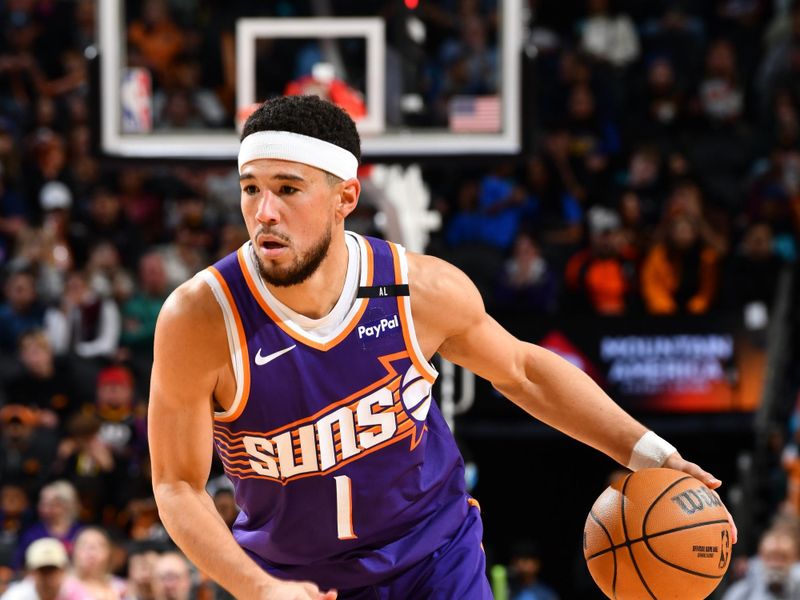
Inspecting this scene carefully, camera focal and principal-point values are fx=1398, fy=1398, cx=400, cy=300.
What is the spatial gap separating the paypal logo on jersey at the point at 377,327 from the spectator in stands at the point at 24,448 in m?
6.31

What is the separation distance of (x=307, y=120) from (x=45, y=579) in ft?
16.8

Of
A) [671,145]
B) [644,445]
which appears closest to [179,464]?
[644,445]

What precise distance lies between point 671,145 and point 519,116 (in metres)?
5.13

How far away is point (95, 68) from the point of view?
859 cm

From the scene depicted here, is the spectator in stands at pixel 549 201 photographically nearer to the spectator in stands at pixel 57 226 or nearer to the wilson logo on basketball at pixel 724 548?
the spectator in stands at pixel 57 226

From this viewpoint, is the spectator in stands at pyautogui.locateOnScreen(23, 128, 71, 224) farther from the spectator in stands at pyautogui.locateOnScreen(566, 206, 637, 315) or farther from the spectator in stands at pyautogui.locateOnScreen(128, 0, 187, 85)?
the spectator in stands at pyautogui.locateOnScreen(566, 206, 637, 315)

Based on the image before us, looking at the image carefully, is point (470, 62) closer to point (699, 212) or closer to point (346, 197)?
point (699, 212)

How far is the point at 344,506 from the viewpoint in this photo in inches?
159

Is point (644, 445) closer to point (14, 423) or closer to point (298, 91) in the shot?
point (298, 91)

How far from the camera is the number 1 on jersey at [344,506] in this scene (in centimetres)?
404

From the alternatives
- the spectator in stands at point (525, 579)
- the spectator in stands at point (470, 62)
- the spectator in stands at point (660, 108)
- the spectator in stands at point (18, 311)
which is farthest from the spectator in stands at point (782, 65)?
the spectator in stands at point (18, 311)

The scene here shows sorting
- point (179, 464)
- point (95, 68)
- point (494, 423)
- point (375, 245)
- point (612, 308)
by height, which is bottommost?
point (494, 423)

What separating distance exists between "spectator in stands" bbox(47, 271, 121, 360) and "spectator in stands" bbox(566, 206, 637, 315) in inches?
150

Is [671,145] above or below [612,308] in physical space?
above
